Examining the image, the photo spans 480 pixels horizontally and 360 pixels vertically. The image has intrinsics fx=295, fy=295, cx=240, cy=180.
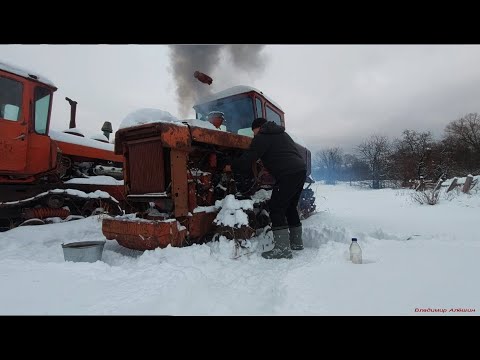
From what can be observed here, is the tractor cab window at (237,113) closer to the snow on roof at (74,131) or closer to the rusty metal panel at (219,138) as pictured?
the rusty metal panel at (219,138)

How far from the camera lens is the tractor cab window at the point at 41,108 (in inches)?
216

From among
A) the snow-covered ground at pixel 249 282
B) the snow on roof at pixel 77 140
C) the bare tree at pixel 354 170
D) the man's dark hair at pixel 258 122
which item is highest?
the bare tree at pixel 354 170

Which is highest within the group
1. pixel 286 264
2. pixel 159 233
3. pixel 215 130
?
pixel 215 130

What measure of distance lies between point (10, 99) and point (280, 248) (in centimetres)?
524

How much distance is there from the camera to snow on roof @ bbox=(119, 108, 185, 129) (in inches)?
141

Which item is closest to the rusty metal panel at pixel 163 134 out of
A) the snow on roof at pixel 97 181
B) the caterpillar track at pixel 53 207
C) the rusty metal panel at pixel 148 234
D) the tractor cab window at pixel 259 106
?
the rusty metal panel at pixel 148 234

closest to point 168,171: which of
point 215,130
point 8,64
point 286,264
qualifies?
point 215,130

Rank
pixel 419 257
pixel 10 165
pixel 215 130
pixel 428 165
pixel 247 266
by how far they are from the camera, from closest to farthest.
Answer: pixel 419 257 → pixel 247 266 → pixel 215 130 → pixel 10 165 → pixel 428 165

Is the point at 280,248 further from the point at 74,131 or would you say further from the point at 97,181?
the point at 74,131

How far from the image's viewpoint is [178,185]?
340 cm

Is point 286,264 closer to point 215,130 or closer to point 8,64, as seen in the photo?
point 215,130

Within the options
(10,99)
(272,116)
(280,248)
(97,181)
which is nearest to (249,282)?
(280,248)

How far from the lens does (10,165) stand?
5.04m
